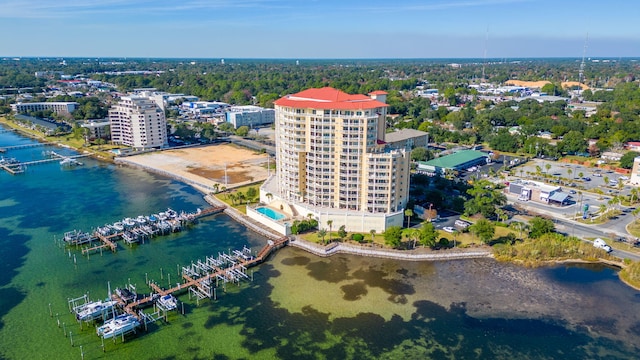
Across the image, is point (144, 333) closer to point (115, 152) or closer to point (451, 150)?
point (115, 152)

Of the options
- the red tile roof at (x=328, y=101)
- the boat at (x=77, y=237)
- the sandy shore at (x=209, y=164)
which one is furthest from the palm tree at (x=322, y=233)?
the boat at (x=77, y=237)

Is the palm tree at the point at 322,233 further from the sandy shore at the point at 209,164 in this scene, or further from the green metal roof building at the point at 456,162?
the green metal roof building at the point at 456,162

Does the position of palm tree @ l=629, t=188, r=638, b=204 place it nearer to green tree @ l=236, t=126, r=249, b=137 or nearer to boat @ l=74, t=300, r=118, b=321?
boat @ l=74, t=300, r=118, b=321

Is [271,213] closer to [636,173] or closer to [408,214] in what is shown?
[408,214]

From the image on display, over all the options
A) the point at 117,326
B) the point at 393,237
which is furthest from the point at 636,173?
the point at 117,326

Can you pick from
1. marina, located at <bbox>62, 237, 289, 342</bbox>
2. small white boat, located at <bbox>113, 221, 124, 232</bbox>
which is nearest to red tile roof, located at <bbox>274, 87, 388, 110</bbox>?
marina, located at <bbox>62, 237, 289, 342</bbox>

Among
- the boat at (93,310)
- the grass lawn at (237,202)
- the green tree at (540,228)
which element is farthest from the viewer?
the grass lawn at (237,202)
